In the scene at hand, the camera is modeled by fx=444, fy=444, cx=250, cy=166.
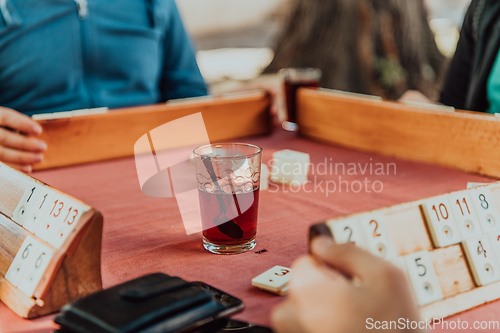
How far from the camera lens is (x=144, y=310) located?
52 cm

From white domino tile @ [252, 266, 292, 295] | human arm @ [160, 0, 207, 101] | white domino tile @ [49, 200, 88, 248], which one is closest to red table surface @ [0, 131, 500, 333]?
white domino tile @ [252, 266, 292, 295]

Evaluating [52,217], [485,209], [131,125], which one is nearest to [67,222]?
[52,217]

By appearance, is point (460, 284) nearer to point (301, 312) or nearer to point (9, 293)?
point (301, 312)

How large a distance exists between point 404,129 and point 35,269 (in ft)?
3.79

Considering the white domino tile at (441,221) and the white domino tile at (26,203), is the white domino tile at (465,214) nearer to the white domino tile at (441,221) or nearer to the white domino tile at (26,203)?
the white domino tile at (441,221)

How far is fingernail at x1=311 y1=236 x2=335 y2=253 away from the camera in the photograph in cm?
55

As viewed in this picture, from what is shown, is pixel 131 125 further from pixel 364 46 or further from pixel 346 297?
pixel 364 46

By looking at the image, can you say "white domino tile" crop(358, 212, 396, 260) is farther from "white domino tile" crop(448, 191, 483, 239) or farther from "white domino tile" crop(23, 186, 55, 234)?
"white domino tile" crop(23, 186, 55, 234)

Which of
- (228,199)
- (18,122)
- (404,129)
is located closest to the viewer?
(228,199)

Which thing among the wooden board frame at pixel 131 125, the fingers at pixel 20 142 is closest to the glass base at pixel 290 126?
the wooden board frame at pixel 131 125

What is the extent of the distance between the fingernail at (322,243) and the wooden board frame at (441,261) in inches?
4.7

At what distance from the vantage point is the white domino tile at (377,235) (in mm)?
613

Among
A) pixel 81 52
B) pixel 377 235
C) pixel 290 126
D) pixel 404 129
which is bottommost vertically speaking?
pixel 290 126

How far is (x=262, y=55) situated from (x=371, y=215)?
6.90 m
